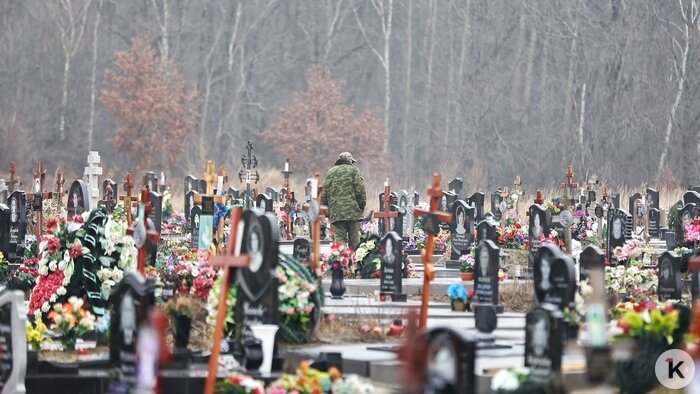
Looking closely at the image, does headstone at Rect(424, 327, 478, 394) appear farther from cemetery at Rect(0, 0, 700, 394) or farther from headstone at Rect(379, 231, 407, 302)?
headstone at Rect(379, 231, 407, 302)

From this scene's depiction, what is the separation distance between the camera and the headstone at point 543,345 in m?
11.7

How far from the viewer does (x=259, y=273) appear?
543 inches

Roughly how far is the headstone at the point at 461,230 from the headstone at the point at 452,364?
16773 mm

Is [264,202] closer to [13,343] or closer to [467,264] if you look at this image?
[467,264]

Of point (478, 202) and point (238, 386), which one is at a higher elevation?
point (478, 202)

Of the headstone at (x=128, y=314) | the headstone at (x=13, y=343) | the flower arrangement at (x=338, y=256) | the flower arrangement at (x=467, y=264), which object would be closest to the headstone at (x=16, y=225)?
the flower arrangement at (x=338, y=256)

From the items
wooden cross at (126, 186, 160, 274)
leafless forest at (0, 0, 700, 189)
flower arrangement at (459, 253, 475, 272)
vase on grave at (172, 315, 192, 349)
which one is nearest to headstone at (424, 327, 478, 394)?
vase on grave at (172, 315, 192, 349)

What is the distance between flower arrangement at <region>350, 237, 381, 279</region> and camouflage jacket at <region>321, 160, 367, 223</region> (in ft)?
3.56

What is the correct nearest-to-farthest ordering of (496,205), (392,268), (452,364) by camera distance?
(452,364) → (392,268) → (496,205)

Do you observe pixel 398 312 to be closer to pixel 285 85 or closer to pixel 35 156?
pixel 35 156

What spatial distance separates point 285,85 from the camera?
79750 millimetres

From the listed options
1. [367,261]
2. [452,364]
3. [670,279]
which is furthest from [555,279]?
[367,261]

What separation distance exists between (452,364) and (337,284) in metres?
10.5

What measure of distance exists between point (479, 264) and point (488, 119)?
52.7 meters
